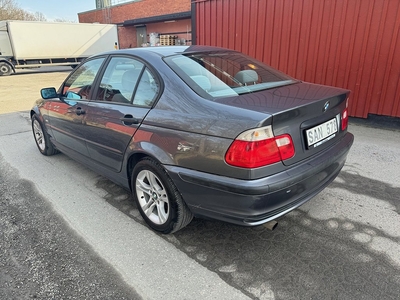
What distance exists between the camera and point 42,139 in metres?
4.66

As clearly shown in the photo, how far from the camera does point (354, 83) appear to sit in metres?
5.91

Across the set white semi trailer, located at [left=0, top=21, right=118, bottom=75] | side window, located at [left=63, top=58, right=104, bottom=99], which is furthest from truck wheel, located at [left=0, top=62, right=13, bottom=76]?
side window, located at [left=63, top=58, right=104, bottom=99]

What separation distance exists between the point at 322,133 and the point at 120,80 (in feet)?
6.46

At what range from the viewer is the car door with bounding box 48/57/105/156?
131 inches

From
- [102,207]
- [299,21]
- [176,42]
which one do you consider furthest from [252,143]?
[176,42]

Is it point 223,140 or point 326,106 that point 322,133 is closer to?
point 326,106

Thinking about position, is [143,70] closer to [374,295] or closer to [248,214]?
[248,214]

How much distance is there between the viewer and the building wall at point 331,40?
5395mm

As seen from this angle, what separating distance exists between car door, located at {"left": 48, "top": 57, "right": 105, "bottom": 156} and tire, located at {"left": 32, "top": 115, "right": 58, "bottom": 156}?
54 cm

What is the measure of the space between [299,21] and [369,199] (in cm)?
456

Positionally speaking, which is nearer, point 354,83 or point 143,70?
point 143,70

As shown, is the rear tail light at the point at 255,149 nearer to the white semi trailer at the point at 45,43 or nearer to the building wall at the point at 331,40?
the building wall at the point at 331,40

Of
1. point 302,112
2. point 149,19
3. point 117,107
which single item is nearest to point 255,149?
point 302,112

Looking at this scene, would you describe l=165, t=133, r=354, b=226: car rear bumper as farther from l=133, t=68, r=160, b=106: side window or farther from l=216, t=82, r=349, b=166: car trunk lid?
l=133, t=68, r=160, b=106: side window
